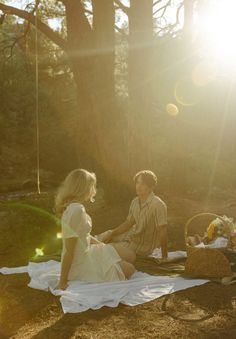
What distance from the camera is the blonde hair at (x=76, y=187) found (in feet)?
16.0

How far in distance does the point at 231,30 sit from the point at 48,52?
21.9ft

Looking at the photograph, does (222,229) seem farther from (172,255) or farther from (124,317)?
(124,317)

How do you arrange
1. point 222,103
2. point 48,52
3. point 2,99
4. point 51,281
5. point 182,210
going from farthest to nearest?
point 2,99, point 222,103, point 48,52, point 182,210, point 51,281

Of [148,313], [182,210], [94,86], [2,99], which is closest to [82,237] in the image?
[148,313]

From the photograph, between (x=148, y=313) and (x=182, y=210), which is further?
(x=182, y=210)

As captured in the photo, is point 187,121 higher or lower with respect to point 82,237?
higher

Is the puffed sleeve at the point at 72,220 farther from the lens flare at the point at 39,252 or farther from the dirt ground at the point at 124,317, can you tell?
the lens flare at the point at 39,252

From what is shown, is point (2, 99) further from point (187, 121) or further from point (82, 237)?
point (82, 237)

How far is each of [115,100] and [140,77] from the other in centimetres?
125

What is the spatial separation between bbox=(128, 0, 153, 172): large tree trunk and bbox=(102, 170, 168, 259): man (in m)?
3.90

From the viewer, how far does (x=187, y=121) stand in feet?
68.4

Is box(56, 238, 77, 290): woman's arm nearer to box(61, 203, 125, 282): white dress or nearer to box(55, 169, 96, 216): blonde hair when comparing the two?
box(61, 203, 125, 282): white dress

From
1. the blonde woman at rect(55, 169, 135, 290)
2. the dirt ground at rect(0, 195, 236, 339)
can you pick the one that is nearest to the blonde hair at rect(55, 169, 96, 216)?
the blonde woman at rect(55, 169, 135, 290)

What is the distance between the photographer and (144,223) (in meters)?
6.16
